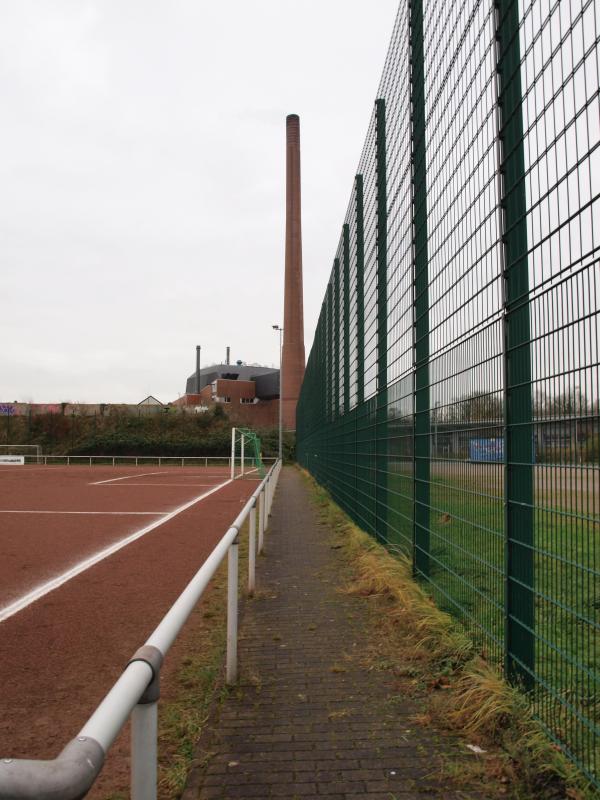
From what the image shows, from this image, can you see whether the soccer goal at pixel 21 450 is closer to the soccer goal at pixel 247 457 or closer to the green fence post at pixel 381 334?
the soccer goal at pixel 247 457

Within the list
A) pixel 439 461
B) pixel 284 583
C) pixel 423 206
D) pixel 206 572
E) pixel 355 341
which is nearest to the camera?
pixel 206 572

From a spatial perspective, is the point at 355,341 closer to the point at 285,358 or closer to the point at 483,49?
the point at 483,49

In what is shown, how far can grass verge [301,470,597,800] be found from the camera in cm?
267

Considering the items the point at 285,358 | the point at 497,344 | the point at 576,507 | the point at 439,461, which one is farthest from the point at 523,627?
the point at 285,358

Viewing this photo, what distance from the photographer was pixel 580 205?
2.52 meters

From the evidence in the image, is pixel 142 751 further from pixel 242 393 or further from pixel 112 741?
pixel 242 393

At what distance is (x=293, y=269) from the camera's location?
54219 mm

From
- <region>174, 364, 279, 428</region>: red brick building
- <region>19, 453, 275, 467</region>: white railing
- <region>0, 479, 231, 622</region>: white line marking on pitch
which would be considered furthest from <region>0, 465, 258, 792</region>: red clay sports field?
<region>174, 364, 279, 428</region>: red brick building

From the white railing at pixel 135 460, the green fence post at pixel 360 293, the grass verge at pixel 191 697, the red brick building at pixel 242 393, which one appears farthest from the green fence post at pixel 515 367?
the red brick building at pixel 242 393

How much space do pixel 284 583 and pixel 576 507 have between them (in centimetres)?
457

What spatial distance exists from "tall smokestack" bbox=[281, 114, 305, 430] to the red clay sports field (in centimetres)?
3994

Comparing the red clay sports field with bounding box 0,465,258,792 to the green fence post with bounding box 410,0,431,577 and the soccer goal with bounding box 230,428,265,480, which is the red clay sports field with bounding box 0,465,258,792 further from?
the soccer goal with bounding box 230,428,265,480

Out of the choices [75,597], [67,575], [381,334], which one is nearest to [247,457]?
[67,575]

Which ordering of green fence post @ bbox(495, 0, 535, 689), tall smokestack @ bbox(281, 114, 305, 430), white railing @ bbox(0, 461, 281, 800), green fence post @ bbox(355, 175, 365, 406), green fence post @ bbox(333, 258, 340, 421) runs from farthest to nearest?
tall smokestack @ bbox(281, 114, 305, 430)
green fence post @ bbox(333, 258, 340, 421)
green fence post @ bbox(355, 175, 365, 406)
green fence post @ bbox(495, 0, 535, 689)
white railing @ bbox(0, 461, 281, 800)
